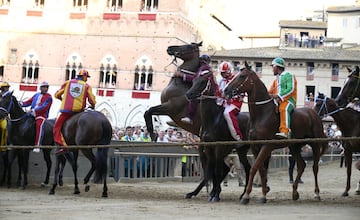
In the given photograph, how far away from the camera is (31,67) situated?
202ft

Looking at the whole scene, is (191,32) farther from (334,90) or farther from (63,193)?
(63,193)

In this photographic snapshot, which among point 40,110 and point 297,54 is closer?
point 40,110

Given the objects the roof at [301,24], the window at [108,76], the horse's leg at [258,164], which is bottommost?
the horse's leg at [258,164]

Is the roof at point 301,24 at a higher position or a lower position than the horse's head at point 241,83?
higher

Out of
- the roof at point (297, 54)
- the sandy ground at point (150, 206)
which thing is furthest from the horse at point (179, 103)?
the roof at point (297, 54)

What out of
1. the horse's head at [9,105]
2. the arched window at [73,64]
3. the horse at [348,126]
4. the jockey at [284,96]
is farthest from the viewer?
the arched window at [73,64]

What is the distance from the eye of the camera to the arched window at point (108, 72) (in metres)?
60.0

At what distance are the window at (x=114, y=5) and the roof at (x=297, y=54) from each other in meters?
12.1

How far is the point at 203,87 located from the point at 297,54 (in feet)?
192

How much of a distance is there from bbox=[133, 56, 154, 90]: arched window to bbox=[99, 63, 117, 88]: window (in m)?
A: 1.90

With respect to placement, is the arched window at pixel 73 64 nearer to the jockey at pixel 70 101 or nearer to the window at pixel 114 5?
the window at pixel 114 5

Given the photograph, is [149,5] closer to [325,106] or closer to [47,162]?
[47,162]

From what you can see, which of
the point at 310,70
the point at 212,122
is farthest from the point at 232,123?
the point at 310,70

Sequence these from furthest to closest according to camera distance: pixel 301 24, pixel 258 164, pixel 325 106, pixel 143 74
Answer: pixel 301 24, pixel 143 74, pixel 325 106, pixel 258 164
